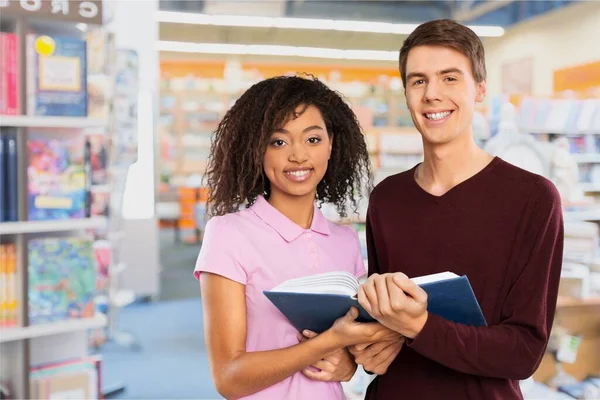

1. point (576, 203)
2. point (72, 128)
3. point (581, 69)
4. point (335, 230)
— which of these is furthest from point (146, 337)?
point (581, 69)

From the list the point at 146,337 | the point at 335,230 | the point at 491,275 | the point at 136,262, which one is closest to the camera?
the point at 491,275

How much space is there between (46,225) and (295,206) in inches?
56.0

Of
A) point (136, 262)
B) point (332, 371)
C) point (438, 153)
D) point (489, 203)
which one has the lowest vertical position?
point (136, 262)

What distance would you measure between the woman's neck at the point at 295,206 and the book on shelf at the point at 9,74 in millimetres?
1465

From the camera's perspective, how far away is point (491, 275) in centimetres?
130

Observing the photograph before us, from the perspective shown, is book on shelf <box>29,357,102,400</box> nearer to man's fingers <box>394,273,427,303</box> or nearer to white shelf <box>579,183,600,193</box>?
man's fingers <box>394,273,427,303</box>

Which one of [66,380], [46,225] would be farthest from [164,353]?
[46,225]

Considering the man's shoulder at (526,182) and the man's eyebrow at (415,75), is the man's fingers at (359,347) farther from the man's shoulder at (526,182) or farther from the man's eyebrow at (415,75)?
the man's eyebrow at (415,75)

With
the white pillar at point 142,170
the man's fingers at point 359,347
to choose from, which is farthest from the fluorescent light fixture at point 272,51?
the man's fingers at point 359,347

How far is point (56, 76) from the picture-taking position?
8.26ft

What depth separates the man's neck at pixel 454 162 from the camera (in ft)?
4.53

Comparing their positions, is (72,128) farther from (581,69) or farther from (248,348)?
(581,69)

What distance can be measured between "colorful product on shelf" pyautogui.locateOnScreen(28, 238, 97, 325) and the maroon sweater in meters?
1.57

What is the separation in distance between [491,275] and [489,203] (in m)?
0.15
